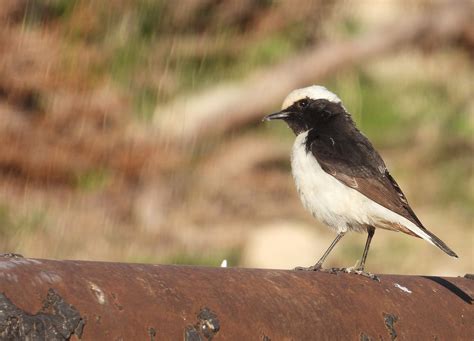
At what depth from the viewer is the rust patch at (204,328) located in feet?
7.25

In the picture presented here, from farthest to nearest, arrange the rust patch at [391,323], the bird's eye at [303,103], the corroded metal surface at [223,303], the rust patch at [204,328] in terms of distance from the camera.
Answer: the bird's eye at [303,103] → the rust patch at [391,323] → the rust patch at [204,328] → the corroded metal surface at [223,303]

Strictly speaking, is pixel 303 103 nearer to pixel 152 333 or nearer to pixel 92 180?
pixel 92 180

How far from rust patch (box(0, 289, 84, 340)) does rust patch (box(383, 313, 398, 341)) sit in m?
0.99

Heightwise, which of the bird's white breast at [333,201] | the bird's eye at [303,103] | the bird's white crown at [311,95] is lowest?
the bird's white breast at [333,201]

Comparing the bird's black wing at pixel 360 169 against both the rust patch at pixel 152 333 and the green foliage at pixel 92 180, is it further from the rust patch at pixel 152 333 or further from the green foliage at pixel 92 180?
the green foliage at pixel 92 180

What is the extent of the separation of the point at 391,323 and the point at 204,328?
72cm

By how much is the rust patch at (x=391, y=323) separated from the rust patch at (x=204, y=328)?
25.6 inches

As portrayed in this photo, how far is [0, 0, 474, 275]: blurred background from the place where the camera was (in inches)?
321

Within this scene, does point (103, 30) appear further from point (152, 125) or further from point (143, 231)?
point (143, 231)

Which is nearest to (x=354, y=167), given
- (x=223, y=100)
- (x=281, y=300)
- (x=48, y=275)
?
(x=281, y=300)

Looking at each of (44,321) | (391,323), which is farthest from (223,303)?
(391,323)

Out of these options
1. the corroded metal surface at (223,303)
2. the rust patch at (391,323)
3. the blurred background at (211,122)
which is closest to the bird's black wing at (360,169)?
the corroded metal surface at (223,303)

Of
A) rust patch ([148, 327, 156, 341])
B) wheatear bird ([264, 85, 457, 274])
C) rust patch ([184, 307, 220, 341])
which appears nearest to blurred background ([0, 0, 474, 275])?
wheatear bird ([264, 85, 457, 274])

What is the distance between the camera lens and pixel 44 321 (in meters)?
1.98
